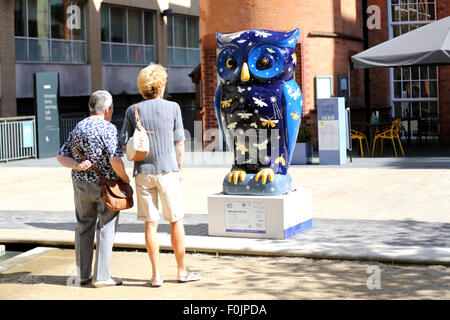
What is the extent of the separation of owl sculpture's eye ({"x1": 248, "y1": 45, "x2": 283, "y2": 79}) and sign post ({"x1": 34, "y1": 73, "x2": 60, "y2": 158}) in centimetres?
1418

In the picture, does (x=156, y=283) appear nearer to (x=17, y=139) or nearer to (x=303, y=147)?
(x=303, y=147)

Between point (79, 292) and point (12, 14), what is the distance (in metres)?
21.8

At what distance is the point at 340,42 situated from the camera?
21.0 metres

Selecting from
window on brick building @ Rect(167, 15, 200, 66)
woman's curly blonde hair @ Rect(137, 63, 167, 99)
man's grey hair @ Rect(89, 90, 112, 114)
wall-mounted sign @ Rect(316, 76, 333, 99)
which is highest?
window on brick building @ Rect(167, 15, 200, 66)

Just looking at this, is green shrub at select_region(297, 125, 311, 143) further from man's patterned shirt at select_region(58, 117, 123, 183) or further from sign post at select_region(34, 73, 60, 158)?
man's patterned shirt at select_region(58, 117, 123, 183)

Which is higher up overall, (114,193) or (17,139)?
(17,139)

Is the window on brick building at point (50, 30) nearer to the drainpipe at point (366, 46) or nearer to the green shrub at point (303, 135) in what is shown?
the drainpipe at point (366, 46)

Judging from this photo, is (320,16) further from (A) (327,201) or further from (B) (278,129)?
(B) (278,129)

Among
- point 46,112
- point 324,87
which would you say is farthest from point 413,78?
point 46,112

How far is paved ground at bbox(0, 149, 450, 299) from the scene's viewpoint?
625cm

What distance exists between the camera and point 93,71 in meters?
30.5

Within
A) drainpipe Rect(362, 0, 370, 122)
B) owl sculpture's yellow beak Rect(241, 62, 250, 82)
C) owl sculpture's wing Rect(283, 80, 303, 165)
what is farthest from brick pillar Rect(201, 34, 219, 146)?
owl sculpture's yellow beak Rect(241, 62, 250, 82)

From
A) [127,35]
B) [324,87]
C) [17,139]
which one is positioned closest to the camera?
[324,87]

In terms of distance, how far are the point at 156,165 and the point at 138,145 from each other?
0.80 feet
